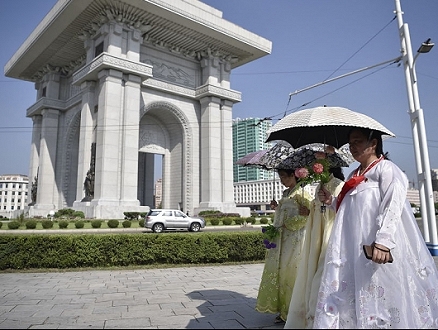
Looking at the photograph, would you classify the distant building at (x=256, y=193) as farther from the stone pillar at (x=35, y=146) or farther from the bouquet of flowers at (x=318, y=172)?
the bouquet of flowers at (x=318, y=172)

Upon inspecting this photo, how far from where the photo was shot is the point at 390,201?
9.80ft

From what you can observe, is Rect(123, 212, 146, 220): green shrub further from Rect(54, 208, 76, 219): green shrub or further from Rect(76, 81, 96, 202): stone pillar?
Rect(76, 81, 96, 202): stone pillar

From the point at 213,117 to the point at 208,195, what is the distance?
6668 mm

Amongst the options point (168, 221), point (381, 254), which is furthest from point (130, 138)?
point (381, 254)

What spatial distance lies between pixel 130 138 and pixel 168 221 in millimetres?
8074

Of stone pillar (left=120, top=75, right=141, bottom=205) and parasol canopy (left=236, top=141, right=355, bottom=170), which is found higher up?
stone pillar (left=120, top=75, right=141, bottom=205)

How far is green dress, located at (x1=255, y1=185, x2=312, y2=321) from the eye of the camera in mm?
4230

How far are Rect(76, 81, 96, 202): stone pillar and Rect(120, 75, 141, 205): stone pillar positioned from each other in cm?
284

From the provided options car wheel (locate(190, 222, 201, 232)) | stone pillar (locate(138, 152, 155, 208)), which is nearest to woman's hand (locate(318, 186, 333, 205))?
car wheel (locate(190, 222, 201, 232))

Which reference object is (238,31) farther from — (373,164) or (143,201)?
(373,164)

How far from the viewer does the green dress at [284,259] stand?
4.23 meters

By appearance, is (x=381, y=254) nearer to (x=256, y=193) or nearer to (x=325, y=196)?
(x=325, y=196)

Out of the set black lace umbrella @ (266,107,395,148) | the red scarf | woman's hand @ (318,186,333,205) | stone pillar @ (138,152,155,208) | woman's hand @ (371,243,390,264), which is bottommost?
woman's hand @ (371,243,390,264)

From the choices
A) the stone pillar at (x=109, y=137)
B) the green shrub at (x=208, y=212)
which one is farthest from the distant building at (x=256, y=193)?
the stone pillar at (x=109, y=137)
